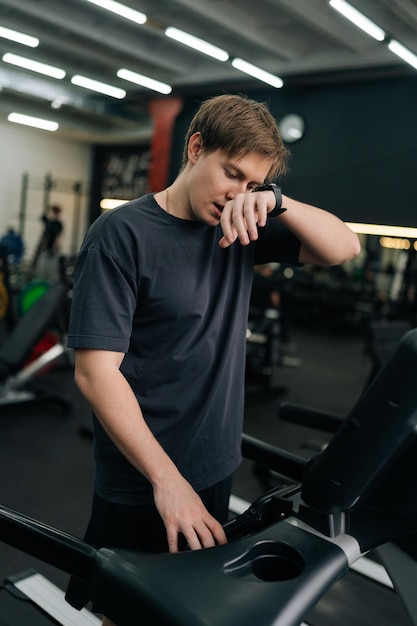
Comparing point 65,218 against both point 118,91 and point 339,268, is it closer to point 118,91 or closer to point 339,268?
point 118,91

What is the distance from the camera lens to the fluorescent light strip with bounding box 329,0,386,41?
13.5 ft

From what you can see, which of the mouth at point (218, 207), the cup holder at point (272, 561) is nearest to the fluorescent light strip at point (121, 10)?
Result: the mouth at point (218, 207)

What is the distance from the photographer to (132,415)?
0.95 metres

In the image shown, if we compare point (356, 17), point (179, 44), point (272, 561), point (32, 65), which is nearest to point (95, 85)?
point (32, 65)

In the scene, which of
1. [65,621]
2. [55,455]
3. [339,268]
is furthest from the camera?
[339,268]

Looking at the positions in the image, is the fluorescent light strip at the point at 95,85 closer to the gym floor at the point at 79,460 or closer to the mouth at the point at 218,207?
the gym floor at the point at 79,460

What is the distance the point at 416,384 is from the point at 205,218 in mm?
537

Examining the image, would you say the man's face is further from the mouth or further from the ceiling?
the ceiling

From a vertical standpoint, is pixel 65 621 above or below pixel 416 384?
below

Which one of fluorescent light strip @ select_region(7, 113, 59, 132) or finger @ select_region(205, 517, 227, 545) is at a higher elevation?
fluorescent light strip @ select_region(7, 113, 59, 132)

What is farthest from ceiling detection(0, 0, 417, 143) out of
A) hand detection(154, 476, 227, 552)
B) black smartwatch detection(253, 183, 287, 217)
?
hand detection(154, 476, 227, 552)

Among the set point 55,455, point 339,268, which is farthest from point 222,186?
point 339,268

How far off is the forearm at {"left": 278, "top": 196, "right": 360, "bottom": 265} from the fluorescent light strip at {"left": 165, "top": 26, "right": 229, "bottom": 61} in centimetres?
479

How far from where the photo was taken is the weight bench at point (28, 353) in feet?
12.8
